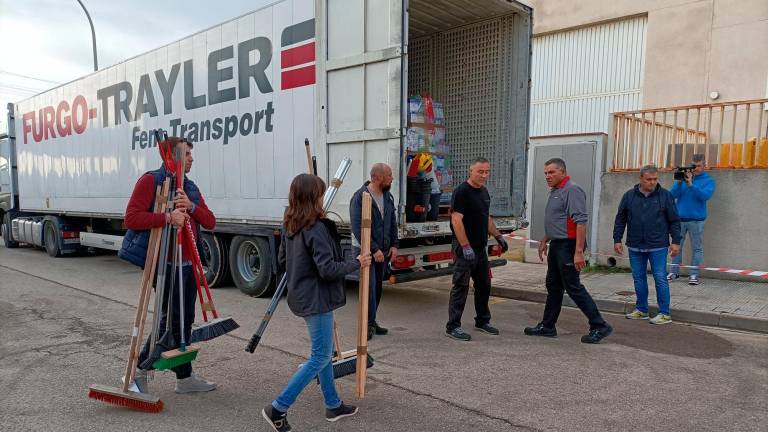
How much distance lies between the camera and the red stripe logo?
627cm

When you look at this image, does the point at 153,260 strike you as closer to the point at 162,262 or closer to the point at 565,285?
the point at 162,262

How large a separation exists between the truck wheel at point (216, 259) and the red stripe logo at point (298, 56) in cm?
261

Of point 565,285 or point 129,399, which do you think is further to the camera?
point 565,285

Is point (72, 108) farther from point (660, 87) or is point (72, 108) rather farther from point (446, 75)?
point (660, 87)

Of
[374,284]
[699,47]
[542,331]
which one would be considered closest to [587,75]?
[699,47]

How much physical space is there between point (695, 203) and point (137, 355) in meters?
7.36

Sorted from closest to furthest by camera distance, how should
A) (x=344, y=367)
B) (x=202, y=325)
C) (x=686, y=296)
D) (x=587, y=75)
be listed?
(x=344, y=367)
(x=202, y=325)
(x=686, y=296)
(x=587, y=75)

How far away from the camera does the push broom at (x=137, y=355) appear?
11.3ft

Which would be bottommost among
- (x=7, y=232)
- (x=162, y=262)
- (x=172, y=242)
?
(x=7, y=232)

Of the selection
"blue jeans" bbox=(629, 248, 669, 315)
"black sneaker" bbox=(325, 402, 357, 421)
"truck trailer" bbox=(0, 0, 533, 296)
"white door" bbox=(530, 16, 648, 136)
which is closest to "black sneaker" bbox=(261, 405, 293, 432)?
"black sneaker" bbox=(325, 402, 357, 421)

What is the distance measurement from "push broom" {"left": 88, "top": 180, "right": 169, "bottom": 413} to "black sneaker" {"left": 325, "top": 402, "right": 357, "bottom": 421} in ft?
3.75

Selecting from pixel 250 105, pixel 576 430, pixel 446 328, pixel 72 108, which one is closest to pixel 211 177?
pixel 250 105

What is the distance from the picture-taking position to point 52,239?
12.3 meters

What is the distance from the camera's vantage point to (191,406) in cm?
364
